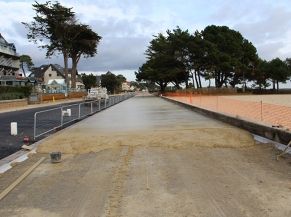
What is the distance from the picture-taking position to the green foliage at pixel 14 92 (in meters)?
49.7

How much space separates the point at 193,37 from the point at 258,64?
71.4 feet

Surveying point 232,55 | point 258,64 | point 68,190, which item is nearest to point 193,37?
point 232,55

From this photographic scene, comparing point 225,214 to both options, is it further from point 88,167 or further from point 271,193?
point 88,167

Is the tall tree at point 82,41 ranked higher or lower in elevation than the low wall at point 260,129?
higher

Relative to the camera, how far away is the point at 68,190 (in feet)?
27.2

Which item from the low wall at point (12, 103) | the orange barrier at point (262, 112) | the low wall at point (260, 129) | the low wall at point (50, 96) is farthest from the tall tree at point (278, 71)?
the low wall at point (260, 129)

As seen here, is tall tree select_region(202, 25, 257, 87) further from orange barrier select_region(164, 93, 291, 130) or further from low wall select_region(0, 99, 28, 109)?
orange barrier select_region(164, 93, 291, 130)

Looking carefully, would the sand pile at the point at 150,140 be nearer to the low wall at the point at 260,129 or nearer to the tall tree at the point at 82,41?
the low wall at the point at 260,129

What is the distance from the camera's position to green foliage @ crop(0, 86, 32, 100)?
163 feet

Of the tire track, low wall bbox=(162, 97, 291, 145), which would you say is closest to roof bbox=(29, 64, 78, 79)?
low wall bbox=(162, 97, 291, 145)

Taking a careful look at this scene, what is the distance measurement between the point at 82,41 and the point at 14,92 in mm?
36978

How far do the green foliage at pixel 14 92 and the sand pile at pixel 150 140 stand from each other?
35.5m

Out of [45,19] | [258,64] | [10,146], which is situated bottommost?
[10,146]

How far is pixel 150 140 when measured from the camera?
14398 mm
